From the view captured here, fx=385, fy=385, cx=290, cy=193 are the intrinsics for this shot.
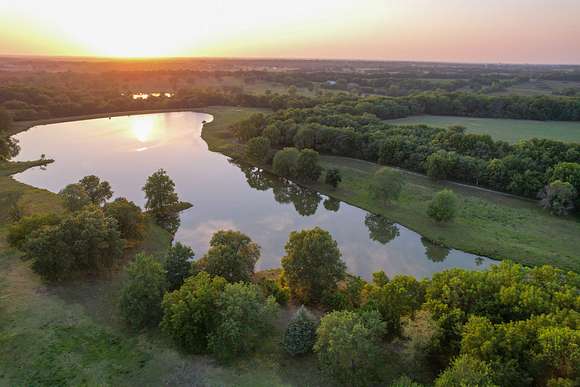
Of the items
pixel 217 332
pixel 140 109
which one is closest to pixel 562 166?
pixel 217 332

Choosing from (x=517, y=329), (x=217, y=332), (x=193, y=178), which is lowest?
(x=193, y=178)

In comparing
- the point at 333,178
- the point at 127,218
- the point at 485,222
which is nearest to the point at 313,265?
the point at 127,218

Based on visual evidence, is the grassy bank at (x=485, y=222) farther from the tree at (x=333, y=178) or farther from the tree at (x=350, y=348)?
the tree at (x=350, y=348)

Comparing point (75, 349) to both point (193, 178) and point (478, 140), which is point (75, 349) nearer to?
point (193, 178)

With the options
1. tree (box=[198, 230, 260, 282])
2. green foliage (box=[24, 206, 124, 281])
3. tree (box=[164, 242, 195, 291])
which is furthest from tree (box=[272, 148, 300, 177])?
tree (box=[164, 242, 195, 291])

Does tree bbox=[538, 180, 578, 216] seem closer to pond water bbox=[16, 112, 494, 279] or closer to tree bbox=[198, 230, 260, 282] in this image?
pond water bbox=[16, 112, 494, 279]

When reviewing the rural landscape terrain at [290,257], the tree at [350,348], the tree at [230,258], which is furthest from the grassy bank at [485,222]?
the tree at [350,348]
